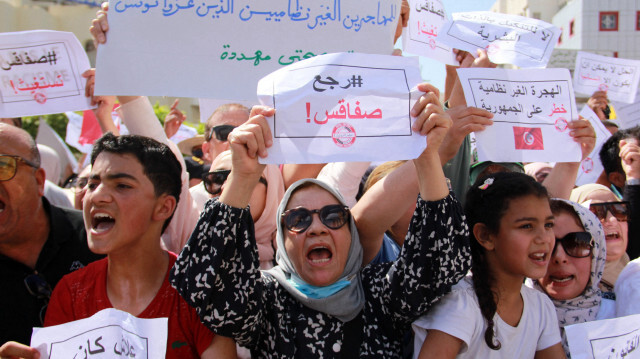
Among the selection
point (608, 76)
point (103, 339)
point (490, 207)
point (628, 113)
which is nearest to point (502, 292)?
point (490, 207)

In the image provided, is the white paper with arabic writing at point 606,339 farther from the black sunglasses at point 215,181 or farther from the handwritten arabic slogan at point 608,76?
the handwritten arabic slogan at point 608,76

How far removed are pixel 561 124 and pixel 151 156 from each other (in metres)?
2.08

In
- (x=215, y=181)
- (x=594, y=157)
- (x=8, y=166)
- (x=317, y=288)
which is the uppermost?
(x=8, y=166)

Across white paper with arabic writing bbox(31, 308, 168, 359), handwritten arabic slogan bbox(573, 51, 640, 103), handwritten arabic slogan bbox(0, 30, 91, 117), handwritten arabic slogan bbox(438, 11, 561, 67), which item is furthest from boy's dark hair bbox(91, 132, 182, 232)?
handwritten arabic slogan bbox(573, 51, 640, 103)

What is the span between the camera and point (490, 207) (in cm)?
262

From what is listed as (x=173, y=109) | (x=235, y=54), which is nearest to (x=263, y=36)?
(x=235, y=54)

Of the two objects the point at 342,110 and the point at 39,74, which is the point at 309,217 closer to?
the point at 342,110

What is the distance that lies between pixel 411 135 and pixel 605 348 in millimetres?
1171

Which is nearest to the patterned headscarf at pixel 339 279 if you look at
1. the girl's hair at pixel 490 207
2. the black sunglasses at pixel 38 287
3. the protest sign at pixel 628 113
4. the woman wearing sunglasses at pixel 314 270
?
the woman wearing sunglasses at pixel 314 270

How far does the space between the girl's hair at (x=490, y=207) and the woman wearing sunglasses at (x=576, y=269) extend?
10.6 inches

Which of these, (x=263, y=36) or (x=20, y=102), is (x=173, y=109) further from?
(x=263, y=36)

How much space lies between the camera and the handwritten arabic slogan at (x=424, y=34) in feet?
10.9

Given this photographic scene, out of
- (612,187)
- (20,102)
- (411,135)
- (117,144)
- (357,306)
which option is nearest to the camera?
(411,135)

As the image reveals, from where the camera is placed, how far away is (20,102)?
10.2 ft
